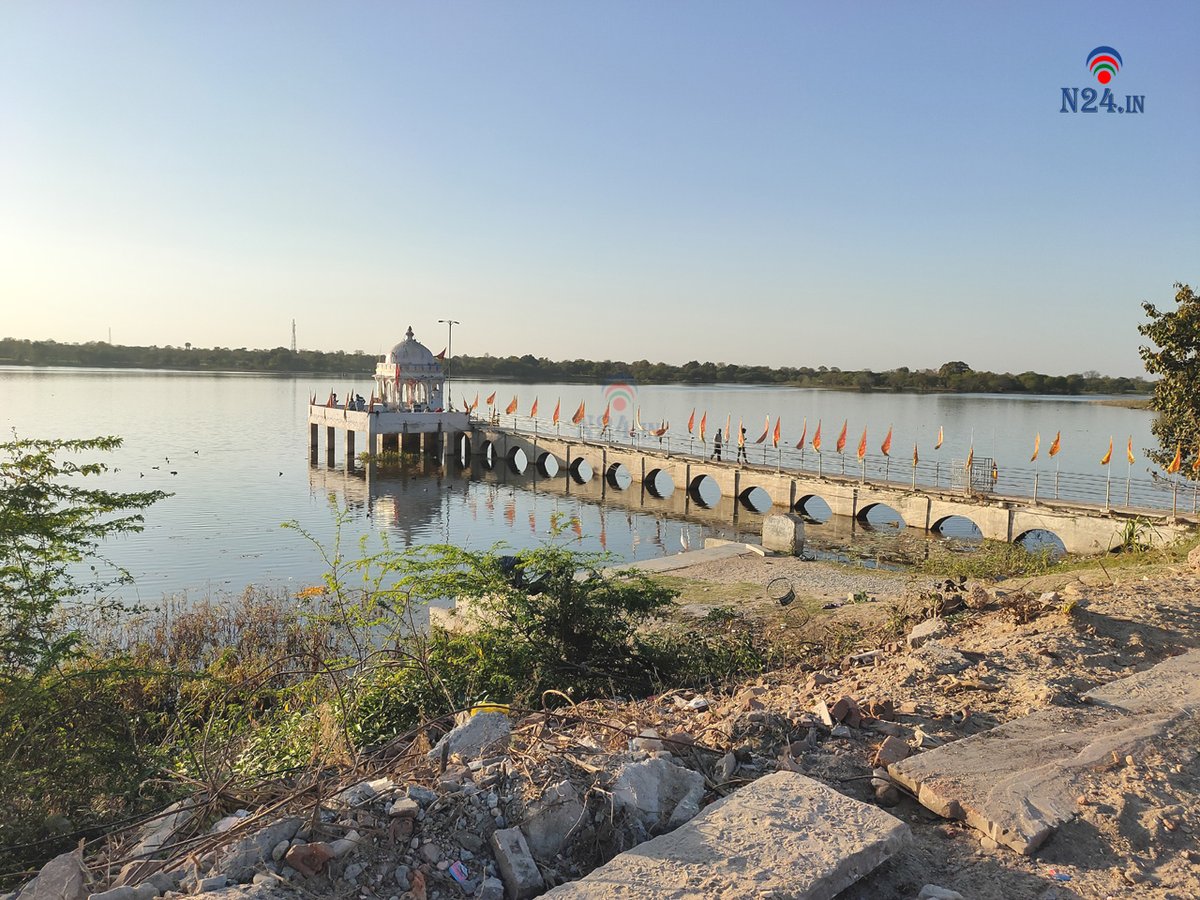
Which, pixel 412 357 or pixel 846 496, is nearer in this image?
pixel 846 496

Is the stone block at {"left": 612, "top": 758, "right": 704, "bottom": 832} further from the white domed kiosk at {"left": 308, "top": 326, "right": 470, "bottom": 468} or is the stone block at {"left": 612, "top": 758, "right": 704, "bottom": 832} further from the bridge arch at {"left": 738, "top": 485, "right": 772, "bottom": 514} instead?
the white domed kiosk at {"left": 308, "top": 326, "right": 470, "bottom": 468}

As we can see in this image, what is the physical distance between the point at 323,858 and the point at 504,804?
34.5 inches

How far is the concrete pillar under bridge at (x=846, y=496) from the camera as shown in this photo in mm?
24344

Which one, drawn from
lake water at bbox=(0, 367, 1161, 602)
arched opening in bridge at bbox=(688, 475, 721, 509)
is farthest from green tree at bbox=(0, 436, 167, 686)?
arched opening in bridge at bbox=(688, 475, 721, 509)

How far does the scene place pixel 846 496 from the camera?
3145cm

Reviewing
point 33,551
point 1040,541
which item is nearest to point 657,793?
point 33,551

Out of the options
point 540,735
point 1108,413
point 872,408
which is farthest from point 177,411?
point 1108,413

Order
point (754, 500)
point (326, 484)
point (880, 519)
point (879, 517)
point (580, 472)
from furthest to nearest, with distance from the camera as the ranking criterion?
point (580, 472) < point (326, 484) < point (754, 500) < point (879, 517) < point (880, 519)

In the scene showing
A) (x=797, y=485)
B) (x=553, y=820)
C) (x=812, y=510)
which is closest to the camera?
(x=553, y=820)

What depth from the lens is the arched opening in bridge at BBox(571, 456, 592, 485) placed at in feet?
147

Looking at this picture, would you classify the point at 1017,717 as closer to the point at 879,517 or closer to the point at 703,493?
the point at 879,517

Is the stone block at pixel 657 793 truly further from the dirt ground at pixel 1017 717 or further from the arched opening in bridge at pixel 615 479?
the arched opening in bridge at pixel 615 479

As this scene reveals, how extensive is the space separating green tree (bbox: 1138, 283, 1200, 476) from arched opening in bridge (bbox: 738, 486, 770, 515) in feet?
60.1

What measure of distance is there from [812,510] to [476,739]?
31.0 meters
